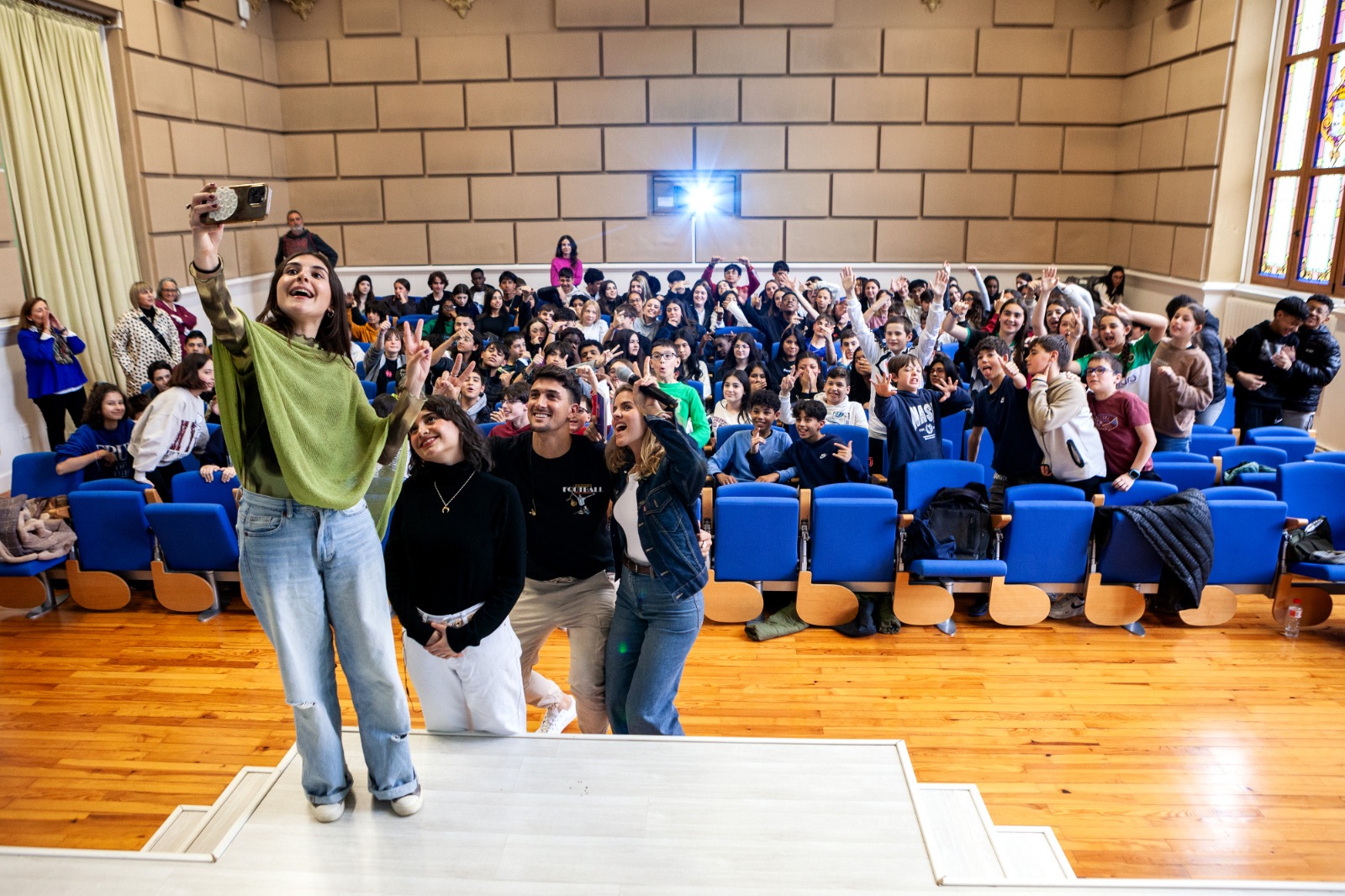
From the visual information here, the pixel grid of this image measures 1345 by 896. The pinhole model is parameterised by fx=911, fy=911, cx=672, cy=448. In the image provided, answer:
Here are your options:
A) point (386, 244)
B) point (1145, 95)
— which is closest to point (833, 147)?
point (1145, 95)

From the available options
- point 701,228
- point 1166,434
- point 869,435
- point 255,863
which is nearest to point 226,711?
point 255,863

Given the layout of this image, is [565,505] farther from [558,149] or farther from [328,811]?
[558,149]

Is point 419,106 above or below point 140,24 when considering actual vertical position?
below

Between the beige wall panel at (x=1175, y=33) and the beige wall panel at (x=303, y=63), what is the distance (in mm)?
10292

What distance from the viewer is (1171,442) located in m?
5.65

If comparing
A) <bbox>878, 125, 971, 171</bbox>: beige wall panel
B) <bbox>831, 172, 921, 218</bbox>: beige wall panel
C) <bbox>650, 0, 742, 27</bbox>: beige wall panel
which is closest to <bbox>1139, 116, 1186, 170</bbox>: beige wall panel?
<bbox>878, 125, 971, 171</bbox>: beige wall panel

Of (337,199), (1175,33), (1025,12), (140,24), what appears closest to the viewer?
(140,24)

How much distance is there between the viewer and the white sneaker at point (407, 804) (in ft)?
8.38

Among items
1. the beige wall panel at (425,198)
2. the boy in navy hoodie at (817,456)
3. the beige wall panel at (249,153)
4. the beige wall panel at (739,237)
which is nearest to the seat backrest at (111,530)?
the boy in navy hoodie at (817,456)

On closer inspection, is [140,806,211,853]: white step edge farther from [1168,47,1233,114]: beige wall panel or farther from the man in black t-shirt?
[1168,47,1233,114]: beige wall panel

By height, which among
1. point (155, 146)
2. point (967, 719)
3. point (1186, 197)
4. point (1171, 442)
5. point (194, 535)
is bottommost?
point (967, 719)

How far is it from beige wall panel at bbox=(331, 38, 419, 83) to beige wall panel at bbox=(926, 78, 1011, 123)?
6781 mm

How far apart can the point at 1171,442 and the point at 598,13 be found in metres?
9.12

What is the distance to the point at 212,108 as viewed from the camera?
10336 millimetres
